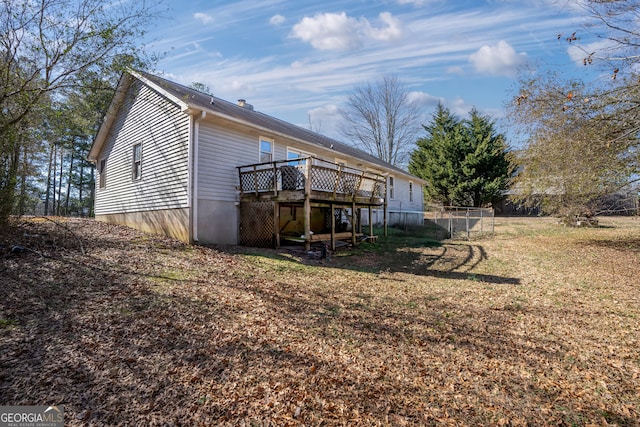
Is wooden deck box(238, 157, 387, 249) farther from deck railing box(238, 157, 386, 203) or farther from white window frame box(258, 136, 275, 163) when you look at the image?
white window frame box(258, 136, 275, 163)

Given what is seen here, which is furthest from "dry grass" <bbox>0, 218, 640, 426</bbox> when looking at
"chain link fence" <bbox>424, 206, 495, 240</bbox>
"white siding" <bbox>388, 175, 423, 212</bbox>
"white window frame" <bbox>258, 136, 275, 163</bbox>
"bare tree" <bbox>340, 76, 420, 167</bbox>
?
"bare tree" <bbox>340, 76, 420, 167</bbox>

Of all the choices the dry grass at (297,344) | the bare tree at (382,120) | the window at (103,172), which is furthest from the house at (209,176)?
the bare tree at (382,120)

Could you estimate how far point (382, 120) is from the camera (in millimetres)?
31453

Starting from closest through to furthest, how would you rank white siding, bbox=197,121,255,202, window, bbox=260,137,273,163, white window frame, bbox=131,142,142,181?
white siding, bbox=197,121,255,202, window, bbox=260,137,273,163, white window frame, bbox=131,142,142,181

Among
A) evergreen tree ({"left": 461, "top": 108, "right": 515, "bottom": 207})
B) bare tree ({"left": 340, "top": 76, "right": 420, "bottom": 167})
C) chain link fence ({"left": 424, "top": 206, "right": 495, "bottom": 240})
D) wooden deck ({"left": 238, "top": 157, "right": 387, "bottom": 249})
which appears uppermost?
bare tree ({"left": 340, "top": 76, "right": 420, "bottom": 167})

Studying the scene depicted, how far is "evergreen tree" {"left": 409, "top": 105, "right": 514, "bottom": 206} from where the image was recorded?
25.8 meters

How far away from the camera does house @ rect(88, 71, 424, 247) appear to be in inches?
386

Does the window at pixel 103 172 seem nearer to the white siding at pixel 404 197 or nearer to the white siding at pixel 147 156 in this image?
the white siding at pixel 147 156

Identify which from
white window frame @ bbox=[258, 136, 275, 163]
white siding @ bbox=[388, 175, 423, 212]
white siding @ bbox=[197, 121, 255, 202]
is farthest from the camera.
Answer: white siding @ bbox=[388, 175, 423, 212]

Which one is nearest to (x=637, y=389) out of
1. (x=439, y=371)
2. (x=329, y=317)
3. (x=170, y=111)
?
(x=439, y=371)

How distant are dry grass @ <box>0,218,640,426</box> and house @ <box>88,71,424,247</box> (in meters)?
2.73

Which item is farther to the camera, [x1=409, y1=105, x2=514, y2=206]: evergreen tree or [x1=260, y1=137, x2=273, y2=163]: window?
[x1=409, y1=105, x2=514, y2=206]: evergreen tree

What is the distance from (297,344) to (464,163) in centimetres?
2583

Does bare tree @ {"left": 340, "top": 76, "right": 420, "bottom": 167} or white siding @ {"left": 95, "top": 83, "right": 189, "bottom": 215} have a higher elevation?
bare tree @ {"left": 340, "top": 76, "right": 420, "bottom": 167}
